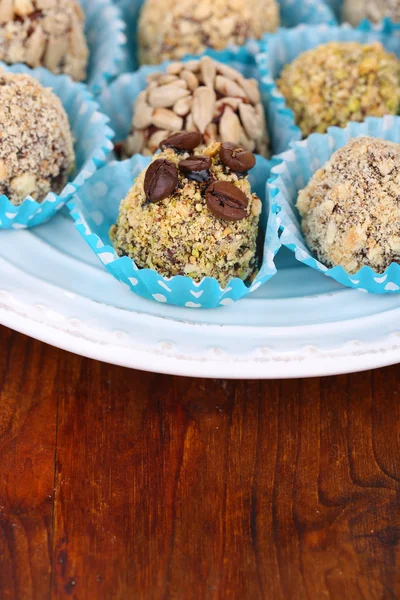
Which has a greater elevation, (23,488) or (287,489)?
(23,488)

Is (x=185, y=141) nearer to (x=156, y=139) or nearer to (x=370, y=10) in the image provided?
(x=156, y=139)

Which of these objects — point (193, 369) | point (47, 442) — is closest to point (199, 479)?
point (193, 369)

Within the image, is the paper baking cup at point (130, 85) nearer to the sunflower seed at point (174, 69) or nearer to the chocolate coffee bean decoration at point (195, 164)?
the sunflower seed at point (174, 69)

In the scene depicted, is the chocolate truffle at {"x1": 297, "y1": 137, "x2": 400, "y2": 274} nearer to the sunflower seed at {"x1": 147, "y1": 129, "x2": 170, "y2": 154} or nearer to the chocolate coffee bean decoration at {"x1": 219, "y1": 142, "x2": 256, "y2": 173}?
the chocolate coffee bean decoration at {"x1": 219, "y1": 142, "x2": 256, "y2": 173}

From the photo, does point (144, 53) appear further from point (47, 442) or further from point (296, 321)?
point (47, 442)

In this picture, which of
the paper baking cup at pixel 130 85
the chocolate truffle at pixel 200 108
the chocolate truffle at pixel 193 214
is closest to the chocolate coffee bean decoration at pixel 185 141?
the chocolate truffle at pixel 193 214

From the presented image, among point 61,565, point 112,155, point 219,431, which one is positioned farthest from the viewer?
point 112,155
